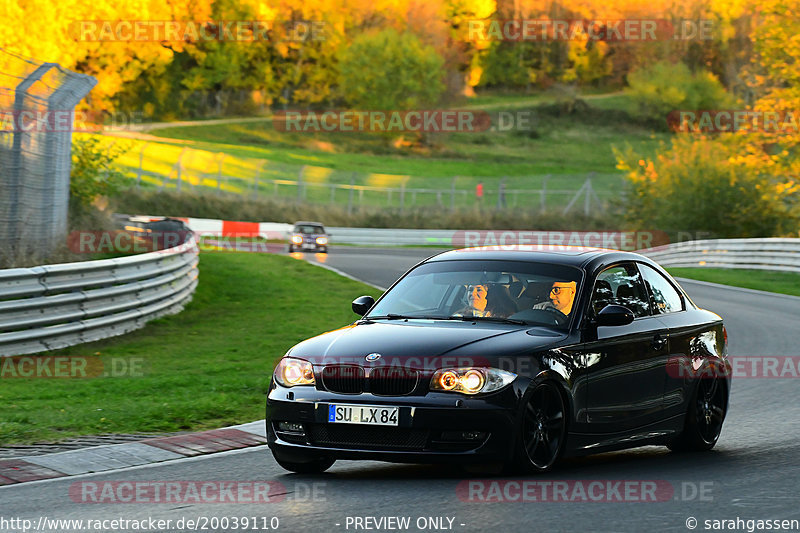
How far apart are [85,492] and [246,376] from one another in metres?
5.99

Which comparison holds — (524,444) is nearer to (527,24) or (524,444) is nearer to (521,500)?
(521,500)

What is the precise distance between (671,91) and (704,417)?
373 feet

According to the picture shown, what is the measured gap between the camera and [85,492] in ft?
25.5

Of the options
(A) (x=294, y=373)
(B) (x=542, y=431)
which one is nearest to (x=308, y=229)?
(A) (x=294, y=373)

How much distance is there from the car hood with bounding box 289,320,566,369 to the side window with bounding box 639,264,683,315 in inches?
59.5

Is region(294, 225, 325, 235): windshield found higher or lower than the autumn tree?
lower

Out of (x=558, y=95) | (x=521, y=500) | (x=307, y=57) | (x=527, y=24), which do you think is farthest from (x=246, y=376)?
(x=527, y=24)

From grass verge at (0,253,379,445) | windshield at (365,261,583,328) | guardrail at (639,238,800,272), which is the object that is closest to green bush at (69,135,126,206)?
grass verge at (0,253,379,445)

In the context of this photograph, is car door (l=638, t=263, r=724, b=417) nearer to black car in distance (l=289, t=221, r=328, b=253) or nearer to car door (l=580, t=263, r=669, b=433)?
car door (l=580, t=263, r=669, b=433)

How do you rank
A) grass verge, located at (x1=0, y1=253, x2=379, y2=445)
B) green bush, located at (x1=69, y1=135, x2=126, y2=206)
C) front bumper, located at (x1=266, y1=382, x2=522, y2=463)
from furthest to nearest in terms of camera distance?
green bush, located at (x1=69, y1=135, x2=126, y2=206) → grass verge, located at (x1=0, y1=253, x2=379, y2=445) → front bumper, located at (x1=266, y1=382, x2=522, y2=463)

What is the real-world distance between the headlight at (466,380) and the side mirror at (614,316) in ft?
3.75

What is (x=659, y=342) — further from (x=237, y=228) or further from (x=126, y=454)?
(x=237, y=228)

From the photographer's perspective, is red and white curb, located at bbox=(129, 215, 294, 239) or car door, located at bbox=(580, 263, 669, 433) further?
red and white curb, located at bbox=(129, 215, 294, 239)

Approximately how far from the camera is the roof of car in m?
9.19
